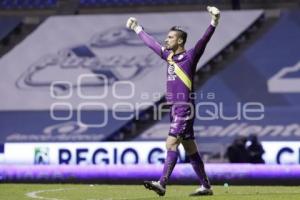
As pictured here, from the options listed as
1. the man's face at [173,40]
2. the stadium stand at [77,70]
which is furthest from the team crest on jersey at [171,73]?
the stadium stand at [77,70]

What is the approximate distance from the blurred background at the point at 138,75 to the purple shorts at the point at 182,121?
270 inches

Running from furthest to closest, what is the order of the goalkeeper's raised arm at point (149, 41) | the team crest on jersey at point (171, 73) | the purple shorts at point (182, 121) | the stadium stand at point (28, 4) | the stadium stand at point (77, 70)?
the stadium stand at point (28, 4) → the stadium stand at point (77, 70) → the goalkeeper's raised arm at point (149, 41) → the team crest on jersey at point (171, 73) → the purple shorts at point (182, 121)

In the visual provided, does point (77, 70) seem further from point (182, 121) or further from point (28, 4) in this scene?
point (182, 121)

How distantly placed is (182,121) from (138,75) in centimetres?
877

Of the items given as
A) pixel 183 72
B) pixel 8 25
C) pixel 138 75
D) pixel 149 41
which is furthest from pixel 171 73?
pixel 8 25

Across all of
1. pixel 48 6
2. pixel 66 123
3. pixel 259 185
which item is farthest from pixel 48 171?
pixel 48 6

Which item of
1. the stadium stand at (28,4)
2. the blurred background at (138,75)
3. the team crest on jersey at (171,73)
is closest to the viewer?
the team crest on jersey at (171,73)

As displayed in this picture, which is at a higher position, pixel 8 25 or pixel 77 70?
pixel 8 25

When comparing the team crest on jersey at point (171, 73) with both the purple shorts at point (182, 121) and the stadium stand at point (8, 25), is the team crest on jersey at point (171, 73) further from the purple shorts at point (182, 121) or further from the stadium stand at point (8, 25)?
the stadium stand at point (8, 25)

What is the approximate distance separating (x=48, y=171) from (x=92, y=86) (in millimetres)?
2912

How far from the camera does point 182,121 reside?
24.7ft

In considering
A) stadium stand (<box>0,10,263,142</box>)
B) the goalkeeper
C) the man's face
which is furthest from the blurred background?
the man's face

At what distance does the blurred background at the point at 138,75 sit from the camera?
15453 mm

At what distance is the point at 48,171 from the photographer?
547 inches
